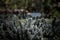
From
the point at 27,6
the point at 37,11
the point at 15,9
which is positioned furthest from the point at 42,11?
the point at 15,9

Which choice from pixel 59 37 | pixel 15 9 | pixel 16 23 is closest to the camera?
pixel 59 37

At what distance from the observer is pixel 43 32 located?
2850mm

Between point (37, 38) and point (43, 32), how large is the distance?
0.72 ft

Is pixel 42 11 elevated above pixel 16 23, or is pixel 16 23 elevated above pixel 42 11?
pixel 16 23

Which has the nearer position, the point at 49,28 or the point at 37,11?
the point at 49,28

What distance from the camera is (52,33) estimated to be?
2.91 meters

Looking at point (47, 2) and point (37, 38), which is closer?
point (37, 38)

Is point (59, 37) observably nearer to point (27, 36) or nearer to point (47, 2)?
point (27, 36)

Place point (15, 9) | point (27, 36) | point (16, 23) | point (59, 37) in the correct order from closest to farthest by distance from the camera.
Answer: point (27, 36) → point (59, 37) → point (16, 23) → point (15, 9)

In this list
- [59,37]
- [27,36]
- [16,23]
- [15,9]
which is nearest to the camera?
[27,36]

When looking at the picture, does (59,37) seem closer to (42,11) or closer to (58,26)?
(58,26)

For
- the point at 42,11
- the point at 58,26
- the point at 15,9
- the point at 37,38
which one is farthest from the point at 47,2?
the point at 37,38

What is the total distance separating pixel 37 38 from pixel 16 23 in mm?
631

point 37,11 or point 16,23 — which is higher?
point 16,23
